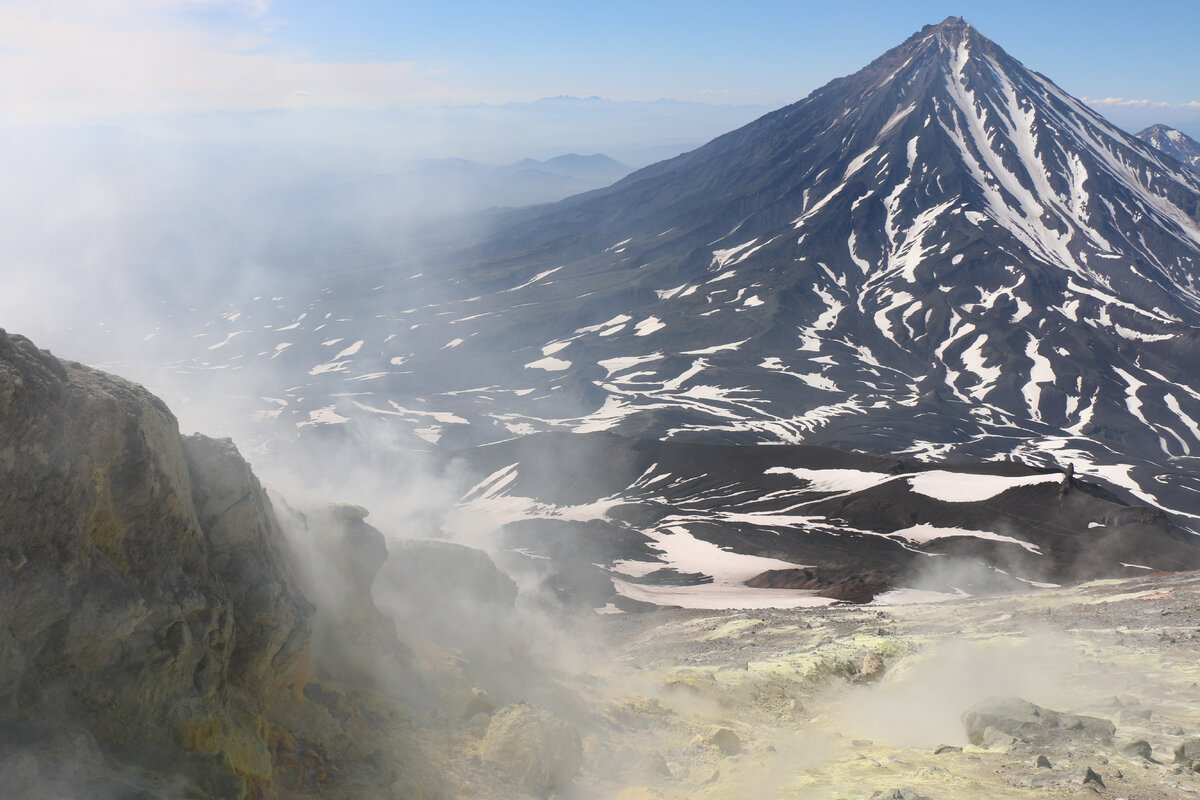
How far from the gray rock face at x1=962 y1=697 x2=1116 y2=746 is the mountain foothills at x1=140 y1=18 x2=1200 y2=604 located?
2963 cm

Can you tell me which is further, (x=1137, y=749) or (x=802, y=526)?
(x=802, y=526)

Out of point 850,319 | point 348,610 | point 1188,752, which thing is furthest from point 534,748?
point 850,319

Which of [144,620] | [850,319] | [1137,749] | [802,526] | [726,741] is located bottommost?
[802,526]

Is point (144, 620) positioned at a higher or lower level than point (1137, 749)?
higher

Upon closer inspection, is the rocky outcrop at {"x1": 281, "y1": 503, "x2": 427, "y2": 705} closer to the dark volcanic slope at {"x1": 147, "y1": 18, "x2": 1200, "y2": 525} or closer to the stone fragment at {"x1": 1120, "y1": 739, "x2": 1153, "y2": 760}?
the stone fragment at {"x1": 1120, "y1": 739, "x2": 1153, "y2": 760}

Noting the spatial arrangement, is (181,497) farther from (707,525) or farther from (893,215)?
(893,215)

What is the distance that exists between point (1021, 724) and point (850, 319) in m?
131

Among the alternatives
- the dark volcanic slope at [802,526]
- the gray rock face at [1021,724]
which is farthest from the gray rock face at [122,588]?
the dark volcanic slope at [802,526]

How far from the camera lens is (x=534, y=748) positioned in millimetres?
12961

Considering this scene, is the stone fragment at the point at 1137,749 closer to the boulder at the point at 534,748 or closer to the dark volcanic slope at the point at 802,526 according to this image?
the boulder at the point at 534,748

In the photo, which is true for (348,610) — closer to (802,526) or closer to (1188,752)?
(1188,752)

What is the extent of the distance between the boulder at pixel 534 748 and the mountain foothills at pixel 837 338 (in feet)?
106

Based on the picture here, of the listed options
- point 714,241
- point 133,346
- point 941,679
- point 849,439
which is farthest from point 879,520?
point 133,346

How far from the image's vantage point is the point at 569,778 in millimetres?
13312
